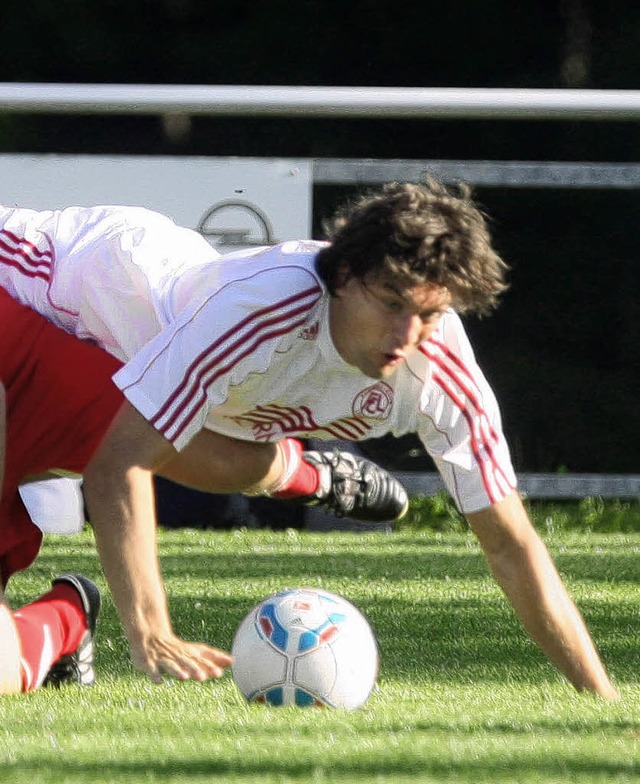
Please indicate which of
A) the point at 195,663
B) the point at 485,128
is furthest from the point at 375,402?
the point at 485,128

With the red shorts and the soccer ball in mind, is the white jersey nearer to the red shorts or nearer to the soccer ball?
the red shorts

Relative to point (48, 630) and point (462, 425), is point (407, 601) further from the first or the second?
point (48, 630)

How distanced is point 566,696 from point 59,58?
709 cm

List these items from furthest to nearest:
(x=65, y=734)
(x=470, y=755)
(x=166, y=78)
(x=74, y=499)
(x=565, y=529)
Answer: (x=166, y=78) → (x=565, y=529) → (x=74, y=499) → (x=65, y=734) → (x=470, y=755)

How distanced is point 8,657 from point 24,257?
1.29 metres

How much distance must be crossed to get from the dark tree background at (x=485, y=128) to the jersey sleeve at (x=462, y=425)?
16.3ft

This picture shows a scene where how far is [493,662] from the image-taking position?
4414 mm

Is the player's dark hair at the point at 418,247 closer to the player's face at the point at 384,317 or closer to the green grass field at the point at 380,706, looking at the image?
the player's face at the point at 384,317

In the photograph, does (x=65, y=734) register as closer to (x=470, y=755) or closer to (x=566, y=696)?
(x=470, y=755)

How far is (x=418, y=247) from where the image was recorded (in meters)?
3.73

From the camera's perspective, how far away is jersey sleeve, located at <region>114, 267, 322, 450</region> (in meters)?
3.56

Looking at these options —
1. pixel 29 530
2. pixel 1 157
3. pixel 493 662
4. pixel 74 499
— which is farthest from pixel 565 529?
pixel 29 530

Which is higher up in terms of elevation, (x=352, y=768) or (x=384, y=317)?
(x=384, y=317)

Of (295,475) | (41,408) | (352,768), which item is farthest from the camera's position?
(295,475)
